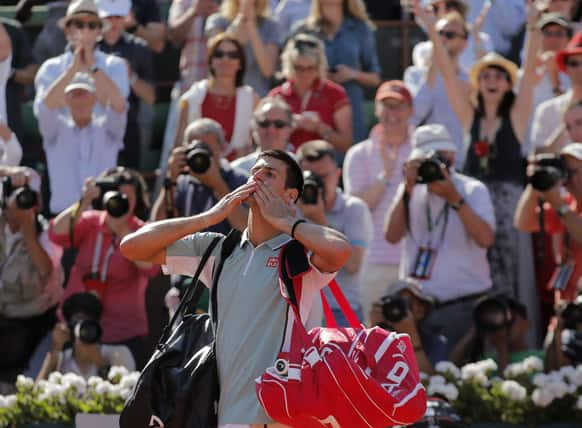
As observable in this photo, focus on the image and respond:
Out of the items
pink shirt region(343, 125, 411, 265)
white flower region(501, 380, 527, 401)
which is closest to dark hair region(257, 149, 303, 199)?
white flower region(501, 380, 527, 401)

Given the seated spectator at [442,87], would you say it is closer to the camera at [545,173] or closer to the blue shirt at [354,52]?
the blue shirt at [354,52]

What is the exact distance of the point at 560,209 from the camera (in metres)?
9.00

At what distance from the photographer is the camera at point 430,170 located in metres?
8.98

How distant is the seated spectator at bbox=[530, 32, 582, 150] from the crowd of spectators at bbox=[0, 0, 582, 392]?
0.04 ft

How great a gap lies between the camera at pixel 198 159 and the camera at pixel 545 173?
1.86 metres

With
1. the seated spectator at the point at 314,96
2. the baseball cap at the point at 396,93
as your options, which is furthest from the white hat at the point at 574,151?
the seated spectator at the point at 314,96

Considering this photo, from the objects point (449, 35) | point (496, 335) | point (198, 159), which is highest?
point (449, 35)

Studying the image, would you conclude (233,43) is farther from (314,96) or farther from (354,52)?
(354,52)

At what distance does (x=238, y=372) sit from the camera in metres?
5.56

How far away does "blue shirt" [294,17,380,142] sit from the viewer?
11.2 metres

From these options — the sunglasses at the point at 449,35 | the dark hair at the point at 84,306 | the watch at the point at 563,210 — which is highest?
A: the sunglasses at the point at 449,35

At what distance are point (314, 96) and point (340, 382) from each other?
206 inches

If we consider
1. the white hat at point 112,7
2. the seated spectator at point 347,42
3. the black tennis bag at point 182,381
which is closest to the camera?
the black tennis bag at point 182,381

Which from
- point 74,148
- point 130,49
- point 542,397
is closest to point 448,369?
point 542,397
